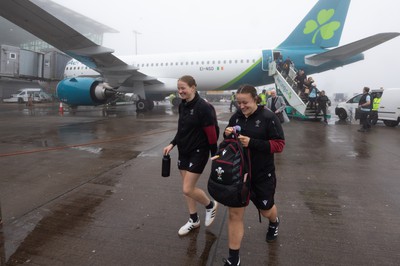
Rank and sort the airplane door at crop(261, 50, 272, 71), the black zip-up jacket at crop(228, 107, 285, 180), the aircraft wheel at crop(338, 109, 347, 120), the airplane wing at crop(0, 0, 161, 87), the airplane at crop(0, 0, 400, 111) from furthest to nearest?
the airplane door at crop(261, 50, 272, 71) < the aircraft wheel at crop(338, 109, 347, 120) < the airplane at crop(0, 0, 400, 111) < the airplane wing at crop(0, 0, 161, 87) < the black zip-up jacket at crop(228, 107, 285, 180)

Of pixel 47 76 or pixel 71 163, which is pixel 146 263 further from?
pixel 47 76

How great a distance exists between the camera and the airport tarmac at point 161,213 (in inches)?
96.0

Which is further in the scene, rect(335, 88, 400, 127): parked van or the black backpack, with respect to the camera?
rect(335, 88, 400, 127): parked van

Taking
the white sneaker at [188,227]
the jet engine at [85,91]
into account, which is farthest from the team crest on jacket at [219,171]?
the jet engine at [85,91]

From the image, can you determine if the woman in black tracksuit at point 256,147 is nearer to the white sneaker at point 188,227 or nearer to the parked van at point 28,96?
the white sneaker at point 188,227

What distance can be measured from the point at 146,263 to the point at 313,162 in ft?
14.2

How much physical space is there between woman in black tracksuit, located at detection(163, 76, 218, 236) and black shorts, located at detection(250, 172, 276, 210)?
0.61 m

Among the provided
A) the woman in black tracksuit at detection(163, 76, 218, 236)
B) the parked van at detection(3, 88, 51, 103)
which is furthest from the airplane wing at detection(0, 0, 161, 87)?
the parked van at detection(3, 88, 51, 103)

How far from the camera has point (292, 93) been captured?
1256 centimetres

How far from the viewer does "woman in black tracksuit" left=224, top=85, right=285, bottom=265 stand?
7.32ft

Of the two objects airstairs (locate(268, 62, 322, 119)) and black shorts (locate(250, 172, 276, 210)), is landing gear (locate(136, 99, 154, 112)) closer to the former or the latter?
airstairs (locate(268, 62, 322, 119))

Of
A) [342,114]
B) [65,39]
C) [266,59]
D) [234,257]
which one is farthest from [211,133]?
[266,59]

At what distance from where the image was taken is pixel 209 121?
2727 mm

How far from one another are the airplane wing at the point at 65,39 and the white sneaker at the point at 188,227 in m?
9.41
